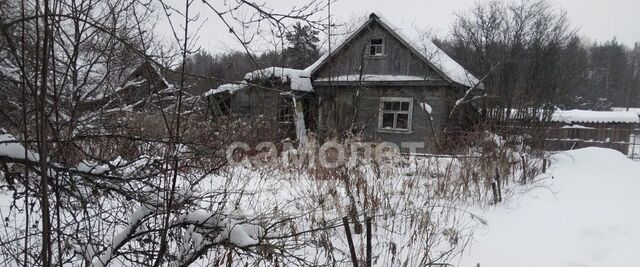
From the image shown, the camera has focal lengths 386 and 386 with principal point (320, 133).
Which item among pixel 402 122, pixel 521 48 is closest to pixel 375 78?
pixel 402 122

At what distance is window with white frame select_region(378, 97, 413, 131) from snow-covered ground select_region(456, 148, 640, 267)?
21.5ft

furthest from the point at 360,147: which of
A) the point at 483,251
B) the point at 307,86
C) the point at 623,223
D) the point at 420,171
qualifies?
the point at 307,86

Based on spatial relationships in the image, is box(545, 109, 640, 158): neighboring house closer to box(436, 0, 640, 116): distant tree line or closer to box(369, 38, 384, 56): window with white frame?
box(436, 0, 640, 116): distant tree line

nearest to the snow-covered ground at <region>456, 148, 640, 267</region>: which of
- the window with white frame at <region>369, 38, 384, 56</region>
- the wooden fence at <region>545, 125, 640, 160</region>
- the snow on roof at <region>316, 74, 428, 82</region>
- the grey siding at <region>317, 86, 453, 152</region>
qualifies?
the grey siding at <region>317, 86, 453, 152</region>

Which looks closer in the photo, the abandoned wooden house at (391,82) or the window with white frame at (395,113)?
the abandoned wooden house at (391,82)

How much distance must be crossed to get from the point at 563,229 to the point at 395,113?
9728 mm

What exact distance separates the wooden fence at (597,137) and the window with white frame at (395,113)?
703 cm

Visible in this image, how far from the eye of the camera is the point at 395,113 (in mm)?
13805

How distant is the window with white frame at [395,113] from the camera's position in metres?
13.6

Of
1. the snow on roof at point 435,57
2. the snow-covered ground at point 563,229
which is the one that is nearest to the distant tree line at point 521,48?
the snow on roof at point 435,57

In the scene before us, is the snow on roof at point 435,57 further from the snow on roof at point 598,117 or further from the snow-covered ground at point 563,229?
the snow on roof at point 598,117

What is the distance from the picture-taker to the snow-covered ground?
11.2 feet

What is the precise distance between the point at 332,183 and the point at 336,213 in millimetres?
524

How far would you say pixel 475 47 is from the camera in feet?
61.2
